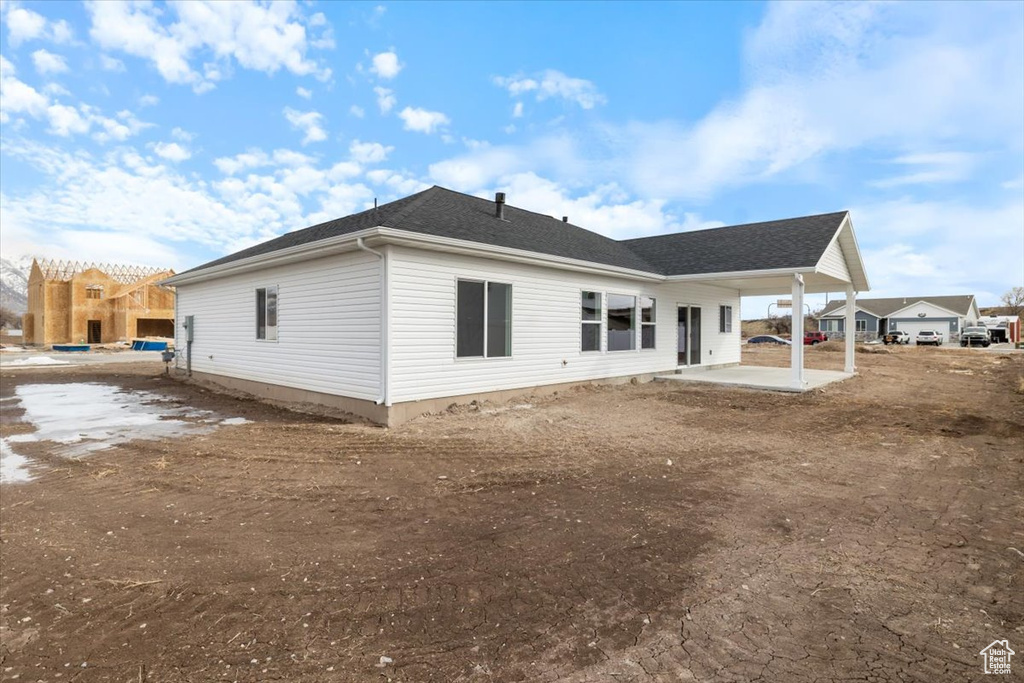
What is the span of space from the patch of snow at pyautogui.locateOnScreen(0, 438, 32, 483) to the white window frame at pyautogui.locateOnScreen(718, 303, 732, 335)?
17999 millimetres

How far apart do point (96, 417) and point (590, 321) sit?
10561 mm

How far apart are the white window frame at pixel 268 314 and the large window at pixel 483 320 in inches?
178

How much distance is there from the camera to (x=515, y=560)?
3654 millimetres

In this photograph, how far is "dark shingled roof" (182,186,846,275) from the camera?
402 inches

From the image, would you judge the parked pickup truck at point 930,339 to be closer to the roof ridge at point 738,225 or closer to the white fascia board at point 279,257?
the roof ridge at point 738,225

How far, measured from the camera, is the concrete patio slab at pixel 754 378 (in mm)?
13134

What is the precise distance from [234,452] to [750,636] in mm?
6641

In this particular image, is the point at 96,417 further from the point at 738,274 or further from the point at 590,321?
the point at 738,274

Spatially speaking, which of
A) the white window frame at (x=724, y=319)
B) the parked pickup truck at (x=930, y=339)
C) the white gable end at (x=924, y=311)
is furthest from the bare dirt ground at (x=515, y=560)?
the white gable end at (x=924, y=311)

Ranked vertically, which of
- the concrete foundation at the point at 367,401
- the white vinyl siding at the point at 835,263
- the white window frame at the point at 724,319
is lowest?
the concrete foundation at the point at 367,401

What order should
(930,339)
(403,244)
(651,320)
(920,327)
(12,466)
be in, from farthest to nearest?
(920,327)
(930,339)
(651,320)
(403,244)
(12,466)

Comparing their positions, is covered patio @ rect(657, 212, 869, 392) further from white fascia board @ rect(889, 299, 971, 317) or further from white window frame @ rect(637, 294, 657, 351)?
white fascia board @ rect(889, 299, 971, 317)

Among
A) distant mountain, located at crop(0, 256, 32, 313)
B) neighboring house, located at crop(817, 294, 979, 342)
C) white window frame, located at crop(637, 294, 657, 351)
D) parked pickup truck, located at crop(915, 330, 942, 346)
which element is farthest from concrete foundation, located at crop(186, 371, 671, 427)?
distant mountain, located at crop(0, 256, 32, 313)

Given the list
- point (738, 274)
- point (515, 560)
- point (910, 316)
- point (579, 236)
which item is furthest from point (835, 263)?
point (910, 316)
